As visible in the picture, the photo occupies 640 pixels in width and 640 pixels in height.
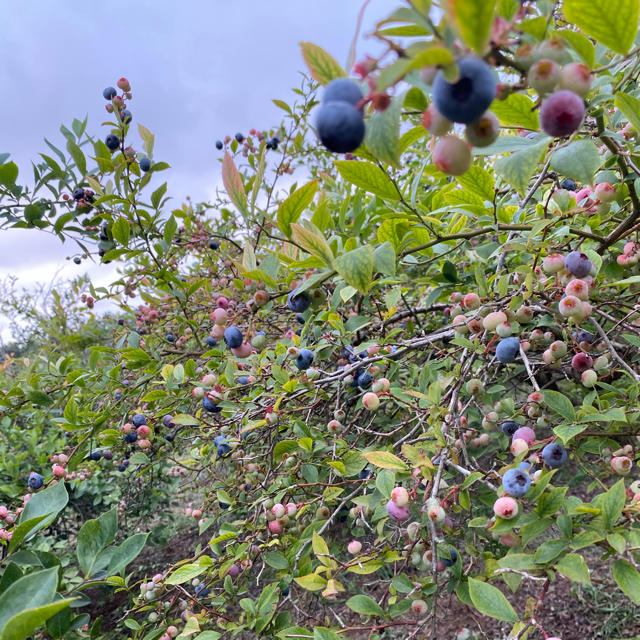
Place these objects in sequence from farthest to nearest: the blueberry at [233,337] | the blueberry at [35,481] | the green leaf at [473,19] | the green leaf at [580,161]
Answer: the blueberry at [35,481], the blueberry at [233,337], the green leaf at [580,161], the green leaf at [473,19]

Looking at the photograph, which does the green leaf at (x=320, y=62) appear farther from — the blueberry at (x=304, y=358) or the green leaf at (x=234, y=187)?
the blueberry at (x=304, y=358)

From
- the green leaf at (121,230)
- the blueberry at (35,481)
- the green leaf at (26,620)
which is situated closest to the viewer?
the green leaf at (26,620)

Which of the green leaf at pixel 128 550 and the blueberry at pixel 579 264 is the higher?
the blueberry at pixel 579 264

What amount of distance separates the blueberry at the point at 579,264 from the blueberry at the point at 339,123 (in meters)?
0.66

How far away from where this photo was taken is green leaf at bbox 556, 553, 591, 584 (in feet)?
2.11

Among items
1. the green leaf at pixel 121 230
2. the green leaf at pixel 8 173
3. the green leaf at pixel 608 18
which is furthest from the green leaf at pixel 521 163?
the green leaf at pixel 8 173

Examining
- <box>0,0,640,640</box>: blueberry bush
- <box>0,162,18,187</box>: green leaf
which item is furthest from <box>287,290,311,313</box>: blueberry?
<box>0,162,18,187</box>: green leaf

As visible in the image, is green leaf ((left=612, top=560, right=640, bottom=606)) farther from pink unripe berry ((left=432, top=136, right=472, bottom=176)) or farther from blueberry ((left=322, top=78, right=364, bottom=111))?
blueberry ((left=322, top=78, right=364, bottom=111))

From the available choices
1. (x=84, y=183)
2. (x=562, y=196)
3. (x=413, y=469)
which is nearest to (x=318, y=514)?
(x=413, y=469)

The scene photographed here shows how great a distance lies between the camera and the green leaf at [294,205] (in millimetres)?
688

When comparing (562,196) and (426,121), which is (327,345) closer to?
(562,196)

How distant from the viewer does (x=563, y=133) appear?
0.42 metres

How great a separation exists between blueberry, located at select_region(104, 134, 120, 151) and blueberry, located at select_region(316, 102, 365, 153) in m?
1.67

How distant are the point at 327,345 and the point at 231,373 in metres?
0.29
